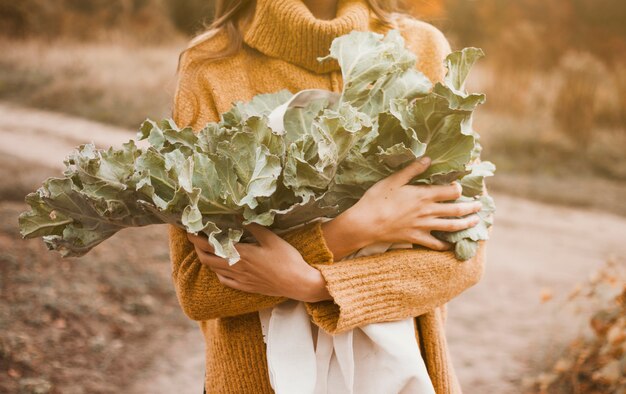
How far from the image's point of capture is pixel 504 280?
346cm

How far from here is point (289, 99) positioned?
1126 mm

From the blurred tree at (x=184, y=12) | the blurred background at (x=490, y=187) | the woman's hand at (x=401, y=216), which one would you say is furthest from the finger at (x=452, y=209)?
the blurred tree at (x=184, y=12)

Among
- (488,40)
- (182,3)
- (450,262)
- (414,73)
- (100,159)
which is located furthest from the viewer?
(488,40)

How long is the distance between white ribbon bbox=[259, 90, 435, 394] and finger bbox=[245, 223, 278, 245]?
0.52 ft

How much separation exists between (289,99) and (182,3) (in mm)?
2930

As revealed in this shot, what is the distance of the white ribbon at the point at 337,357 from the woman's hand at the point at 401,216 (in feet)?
0.50


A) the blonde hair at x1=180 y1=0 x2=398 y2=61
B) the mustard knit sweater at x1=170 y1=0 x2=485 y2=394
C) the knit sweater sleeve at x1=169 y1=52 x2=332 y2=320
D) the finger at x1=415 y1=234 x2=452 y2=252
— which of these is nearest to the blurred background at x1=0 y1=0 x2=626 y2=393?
the blonde hair at x1=180 y1=0 x2=398 y2=61

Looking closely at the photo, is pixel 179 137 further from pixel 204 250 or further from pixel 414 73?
pixel 414 73

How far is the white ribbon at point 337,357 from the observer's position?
103cm

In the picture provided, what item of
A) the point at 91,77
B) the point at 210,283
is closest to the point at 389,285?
the point at 210,283

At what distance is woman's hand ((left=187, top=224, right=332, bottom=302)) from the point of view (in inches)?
40.3

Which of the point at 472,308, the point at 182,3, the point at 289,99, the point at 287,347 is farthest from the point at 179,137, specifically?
the point at 182,3

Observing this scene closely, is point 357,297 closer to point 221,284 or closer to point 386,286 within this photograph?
point 386,286

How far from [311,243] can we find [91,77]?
2959 mm
